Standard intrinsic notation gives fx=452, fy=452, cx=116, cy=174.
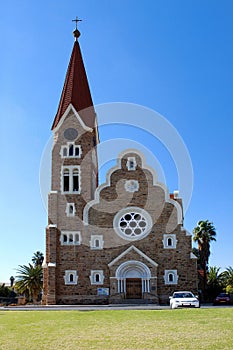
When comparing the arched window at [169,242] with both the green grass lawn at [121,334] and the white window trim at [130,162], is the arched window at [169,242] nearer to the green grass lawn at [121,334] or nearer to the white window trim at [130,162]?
the white window trim at [130,162]

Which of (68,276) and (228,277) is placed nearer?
(68,276)

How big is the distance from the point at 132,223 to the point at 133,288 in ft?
18.8

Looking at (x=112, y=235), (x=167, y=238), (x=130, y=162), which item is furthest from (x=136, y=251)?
(x=130, y=162)

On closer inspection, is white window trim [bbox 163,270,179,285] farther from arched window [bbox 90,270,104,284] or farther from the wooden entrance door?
arched window [bbox 90,270,104,284]

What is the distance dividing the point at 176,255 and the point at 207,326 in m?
24.8

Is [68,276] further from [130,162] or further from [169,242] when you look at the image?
Answer: [130,162]

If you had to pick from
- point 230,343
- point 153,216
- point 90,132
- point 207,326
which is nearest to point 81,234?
point 153,216

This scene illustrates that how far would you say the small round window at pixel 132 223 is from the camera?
4069cm

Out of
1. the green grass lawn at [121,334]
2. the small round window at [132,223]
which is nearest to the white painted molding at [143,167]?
the small round window at [132,223]

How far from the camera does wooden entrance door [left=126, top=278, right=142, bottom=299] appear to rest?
130 ft

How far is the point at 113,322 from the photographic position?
1748cm

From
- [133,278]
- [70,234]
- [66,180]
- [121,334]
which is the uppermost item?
[66,180]

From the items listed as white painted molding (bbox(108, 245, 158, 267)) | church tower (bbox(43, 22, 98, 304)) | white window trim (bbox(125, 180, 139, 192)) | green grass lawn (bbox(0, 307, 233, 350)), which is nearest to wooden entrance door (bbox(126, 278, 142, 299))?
white painted molding (bbox(108, 245, 158, 267))

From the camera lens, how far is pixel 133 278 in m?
39.8
